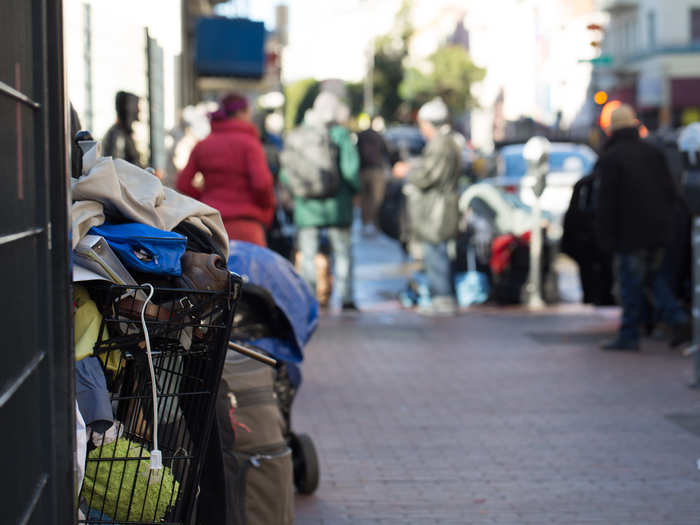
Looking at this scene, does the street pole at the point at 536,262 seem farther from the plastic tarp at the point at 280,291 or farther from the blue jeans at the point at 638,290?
the plastic tarp at the point at 280,291

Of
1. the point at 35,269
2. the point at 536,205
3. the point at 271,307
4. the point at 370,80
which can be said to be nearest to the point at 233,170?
the point at 536,205

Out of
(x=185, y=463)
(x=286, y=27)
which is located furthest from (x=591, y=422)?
(x=286, y=27)

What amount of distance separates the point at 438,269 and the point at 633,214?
3.39 m

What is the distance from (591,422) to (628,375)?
1868 mm

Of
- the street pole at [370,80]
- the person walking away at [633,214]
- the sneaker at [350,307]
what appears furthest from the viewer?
the street pole at [370,80]

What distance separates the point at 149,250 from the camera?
3.67m

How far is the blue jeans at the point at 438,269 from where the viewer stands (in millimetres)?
13359

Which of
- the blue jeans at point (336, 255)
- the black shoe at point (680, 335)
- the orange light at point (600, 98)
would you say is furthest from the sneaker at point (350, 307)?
the orange light at point (600, 98)

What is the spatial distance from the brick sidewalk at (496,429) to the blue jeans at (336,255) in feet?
4.00

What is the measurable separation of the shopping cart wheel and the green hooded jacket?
6892 millimetres

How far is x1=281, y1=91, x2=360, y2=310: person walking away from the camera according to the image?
12656 mm

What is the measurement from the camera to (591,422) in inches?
304

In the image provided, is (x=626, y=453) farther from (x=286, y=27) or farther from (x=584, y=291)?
(x=286, y=27)

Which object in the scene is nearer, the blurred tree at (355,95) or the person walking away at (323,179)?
the person walking away at (323,179)
